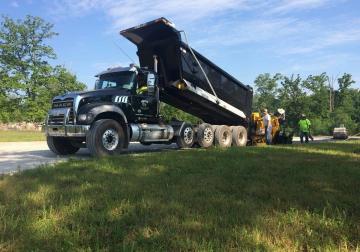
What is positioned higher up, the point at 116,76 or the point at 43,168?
the point at 116,76

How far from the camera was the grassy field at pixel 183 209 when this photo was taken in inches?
135

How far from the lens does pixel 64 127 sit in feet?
36.0

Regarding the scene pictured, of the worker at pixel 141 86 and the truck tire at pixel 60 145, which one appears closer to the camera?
the truck tire at pixel 60 145

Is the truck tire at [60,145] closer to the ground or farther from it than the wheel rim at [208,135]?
closer to the ground

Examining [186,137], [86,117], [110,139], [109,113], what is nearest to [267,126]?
[186,137]

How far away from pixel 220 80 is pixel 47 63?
46.7 meters

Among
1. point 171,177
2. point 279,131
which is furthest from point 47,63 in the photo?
point 171,177

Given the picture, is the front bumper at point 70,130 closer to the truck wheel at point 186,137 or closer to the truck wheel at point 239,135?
the truck wheel at point 186,137

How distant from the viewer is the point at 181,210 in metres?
4.32

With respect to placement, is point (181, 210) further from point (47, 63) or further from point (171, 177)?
point (47, 63)

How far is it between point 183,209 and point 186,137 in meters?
9.63

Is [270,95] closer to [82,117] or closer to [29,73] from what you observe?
[29,73]

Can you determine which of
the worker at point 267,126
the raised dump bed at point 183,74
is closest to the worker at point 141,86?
the raised dump bed at point 183,74

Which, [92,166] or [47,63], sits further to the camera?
[47,63]
